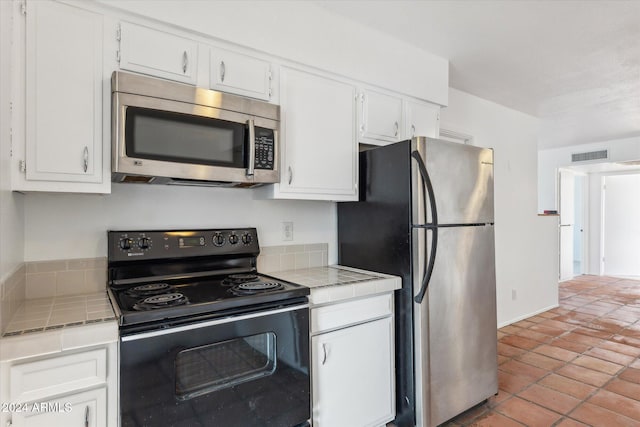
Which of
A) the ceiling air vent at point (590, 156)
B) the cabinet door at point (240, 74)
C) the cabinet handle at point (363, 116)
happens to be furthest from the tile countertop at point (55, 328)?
the ceiling air vent at point (590, 156)

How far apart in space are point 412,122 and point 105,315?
219cm

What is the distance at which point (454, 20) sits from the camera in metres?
2.22

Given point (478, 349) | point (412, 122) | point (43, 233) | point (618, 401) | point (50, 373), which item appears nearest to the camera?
point (50, 373)

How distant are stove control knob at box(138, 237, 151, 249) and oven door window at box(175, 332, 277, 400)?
2.13 ft

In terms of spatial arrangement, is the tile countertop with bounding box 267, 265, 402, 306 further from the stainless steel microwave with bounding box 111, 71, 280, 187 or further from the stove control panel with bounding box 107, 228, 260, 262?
the stainless steel microwave with bounding box 111, 71, 280, 187

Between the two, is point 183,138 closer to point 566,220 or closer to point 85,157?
point 85,157

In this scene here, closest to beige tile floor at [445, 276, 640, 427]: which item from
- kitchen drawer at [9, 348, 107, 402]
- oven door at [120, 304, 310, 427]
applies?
oven door at [120, 304, 310, 427]

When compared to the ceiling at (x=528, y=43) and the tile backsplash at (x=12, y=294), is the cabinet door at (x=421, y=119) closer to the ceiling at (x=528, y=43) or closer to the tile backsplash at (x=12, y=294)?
the ceiling at (x=528, y=43)

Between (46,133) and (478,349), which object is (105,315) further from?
(478,349)

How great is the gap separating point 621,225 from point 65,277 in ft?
28.6

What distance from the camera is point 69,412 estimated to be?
3.83ft

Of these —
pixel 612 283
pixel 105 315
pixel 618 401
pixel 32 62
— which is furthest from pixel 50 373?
pixel 612 283

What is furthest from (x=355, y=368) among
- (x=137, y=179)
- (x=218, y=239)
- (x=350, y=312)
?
(x=137, y=179)

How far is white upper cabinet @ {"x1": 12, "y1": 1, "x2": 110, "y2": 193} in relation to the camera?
1354 millimetres
